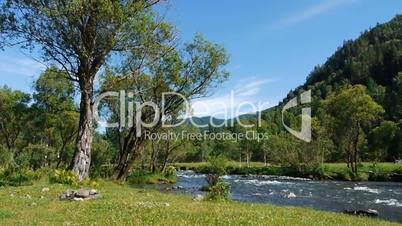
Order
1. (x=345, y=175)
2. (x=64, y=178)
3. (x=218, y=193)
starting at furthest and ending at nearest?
1. (x=345, y=175)
2. (x=64, y=178)
3. (x=218, y=193)

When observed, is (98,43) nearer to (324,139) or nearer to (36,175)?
(36,175)

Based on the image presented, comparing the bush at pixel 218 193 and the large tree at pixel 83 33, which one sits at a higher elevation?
the large tree at pixel 83 33

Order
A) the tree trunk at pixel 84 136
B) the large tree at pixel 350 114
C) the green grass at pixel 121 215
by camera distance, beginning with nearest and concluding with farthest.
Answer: the green grass at pixel 121 215 < the tree trunk at pixel 84 136 < the large tree at pixel 350 114

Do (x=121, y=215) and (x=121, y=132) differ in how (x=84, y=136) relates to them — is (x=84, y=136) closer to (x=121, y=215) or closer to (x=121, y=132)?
(x=121, y=215)

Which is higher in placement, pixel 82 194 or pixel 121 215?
pixel 121 215

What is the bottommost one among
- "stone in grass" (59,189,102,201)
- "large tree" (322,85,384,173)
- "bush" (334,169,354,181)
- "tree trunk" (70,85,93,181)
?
"bush" (334,169,354,181)

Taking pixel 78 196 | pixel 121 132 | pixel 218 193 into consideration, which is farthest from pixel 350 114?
pixel 78 196

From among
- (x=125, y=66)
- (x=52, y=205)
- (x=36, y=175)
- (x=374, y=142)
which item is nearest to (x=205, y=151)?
(x=374, y=142)

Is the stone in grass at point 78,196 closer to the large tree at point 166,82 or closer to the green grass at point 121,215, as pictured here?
the green grass at point 121,215

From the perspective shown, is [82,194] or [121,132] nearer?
[82,194]

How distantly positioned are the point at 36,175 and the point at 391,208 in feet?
85.6

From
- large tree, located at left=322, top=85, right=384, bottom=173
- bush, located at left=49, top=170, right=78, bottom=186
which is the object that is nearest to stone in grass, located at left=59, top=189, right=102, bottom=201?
bush, located at left=49, top=170, right=78, bottom=186

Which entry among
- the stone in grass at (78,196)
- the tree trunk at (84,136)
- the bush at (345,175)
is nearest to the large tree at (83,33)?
the tree trunk at (84,136)

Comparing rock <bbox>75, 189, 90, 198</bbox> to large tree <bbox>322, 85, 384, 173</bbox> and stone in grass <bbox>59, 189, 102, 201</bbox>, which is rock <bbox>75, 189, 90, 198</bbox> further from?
large tree <bbox>322, 85, 384, 173</bbox>
